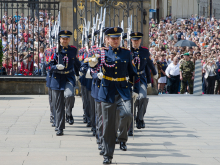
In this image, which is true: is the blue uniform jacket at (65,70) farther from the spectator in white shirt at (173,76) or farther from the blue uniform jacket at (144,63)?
the spectator in white shirt at (173,76)

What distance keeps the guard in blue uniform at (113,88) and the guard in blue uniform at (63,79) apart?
6.39 feet

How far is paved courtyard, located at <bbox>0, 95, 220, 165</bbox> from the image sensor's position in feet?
17.8

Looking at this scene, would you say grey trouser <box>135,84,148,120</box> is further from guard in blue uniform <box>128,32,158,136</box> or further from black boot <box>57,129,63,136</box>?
black boot <box>57,129,63,136</box>

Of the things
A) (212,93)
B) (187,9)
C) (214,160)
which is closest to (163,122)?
(214,160)

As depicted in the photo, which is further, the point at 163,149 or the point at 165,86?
the point at 165,86

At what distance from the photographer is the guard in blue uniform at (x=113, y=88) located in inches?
208

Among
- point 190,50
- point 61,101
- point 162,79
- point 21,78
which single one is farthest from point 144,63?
point 190,50

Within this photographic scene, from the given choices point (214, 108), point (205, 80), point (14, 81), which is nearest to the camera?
point (214, 108)

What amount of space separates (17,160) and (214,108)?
685cm

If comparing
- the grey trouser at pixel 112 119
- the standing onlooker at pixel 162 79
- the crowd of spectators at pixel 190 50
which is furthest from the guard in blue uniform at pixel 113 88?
the standing onlooker at pixel 162 79

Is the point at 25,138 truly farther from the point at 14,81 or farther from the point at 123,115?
the point at 14,81

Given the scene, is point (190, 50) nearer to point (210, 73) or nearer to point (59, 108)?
point (210, 73)

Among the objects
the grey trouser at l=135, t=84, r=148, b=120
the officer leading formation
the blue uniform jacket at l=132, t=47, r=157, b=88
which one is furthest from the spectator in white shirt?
the grey trouser at l=135, t=84, r=148, b=120

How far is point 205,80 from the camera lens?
15.4 metres
